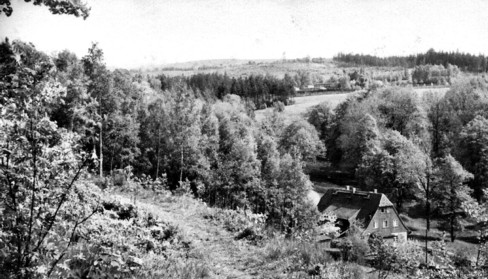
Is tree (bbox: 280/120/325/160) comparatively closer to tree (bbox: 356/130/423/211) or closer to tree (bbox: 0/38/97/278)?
tree (bbox: 356/130/423/211)

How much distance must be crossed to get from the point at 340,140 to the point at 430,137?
15.0 m

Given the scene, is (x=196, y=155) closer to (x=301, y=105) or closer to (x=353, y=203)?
(x=353, y=203)

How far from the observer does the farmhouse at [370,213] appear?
4656 cm

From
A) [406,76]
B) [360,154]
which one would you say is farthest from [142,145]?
[406,76]

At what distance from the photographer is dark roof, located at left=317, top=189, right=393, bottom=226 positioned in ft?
154

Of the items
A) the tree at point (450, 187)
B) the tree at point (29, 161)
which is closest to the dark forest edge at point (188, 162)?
the tree at point (29, 161)

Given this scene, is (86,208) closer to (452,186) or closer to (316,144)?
(452,186)

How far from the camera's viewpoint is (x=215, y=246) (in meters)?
12.3

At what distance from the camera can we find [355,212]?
48.3 m

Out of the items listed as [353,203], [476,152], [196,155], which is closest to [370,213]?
[353,203]

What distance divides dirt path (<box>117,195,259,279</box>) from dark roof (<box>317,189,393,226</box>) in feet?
114

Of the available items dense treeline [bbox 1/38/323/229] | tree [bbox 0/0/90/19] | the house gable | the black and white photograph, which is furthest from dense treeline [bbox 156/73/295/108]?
tree [bbox 0/0/90/19]

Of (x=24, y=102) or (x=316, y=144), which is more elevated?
(x=24, y=102)

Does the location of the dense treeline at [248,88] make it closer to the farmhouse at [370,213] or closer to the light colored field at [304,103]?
the light colored field at [304,103]
